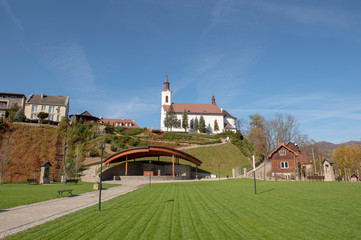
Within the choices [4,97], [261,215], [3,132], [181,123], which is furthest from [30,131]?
[261,215]

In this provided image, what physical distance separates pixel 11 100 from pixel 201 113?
58.7m

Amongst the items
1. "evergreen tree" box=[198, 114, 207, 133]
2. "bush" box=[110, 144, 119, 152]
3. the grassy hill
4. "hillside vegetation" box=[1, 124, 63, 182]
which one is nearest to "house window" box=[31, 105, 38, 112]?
"hillside vegetation" box=[1, 124, 63, 182]

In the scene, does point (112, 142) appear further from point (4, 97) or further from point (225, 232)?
point (225, 232)

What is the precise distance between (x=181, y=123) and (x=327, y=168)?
54034 mm

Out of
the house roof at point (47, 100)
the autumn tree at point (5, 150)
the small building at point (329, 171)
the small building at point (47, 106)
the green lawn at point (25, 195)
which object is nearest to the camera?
the green lawn at point (25, 195)

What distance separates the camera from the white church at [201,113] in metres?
82.3

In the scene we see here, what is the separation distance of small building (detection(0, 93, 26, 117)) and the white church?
42.5 meters

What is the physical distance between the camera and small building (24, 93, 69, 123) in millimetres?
59750

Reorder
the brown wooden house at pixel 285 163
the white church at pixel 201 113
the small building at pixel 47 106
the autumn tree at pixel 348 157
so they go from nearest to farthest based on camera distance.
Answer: the brown wooden house at pixel 285 163
the autumn tree at pixel 348 157
the small building at pixel 47 106
the white church at pixel 201 113

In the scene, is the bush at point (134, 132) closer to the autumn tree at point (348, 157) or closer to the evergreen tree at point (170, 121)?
the evergreen tree at point (170, 121)

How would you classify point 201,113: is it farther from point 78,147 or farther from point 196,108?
point 78,147

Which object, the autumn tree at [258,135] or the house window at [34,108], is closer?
the autumn tree at [258,135]

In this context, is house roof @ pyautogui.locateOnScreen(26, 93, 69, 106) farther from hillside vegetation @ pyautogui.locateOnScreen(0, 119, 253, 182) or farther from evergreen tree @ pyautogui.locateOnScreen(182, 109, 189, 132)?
evergreen tree @ pyautogui.locateOnScreen(182, 109, 189, 132)

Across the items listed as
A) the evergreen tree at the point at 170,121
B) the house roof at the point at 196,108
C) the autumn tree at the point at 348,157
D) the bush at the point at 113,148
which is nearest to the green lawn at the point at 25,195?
the bush at the point at 113,148
